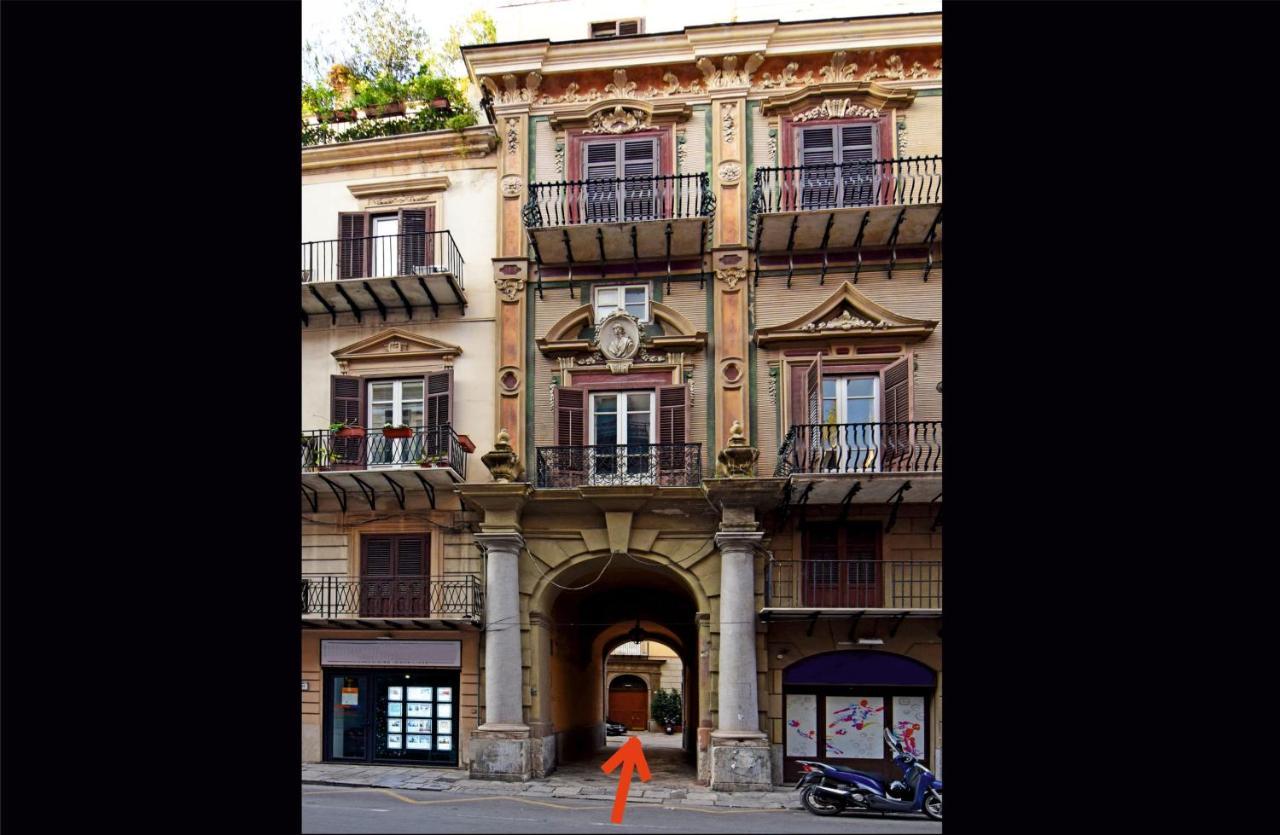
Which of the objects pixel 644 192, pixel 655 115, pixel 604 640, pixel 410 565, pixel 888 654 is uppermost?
pixel 655 115

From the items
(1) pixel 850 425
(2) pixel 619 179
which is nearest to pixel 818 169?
(2) pixel 619 179

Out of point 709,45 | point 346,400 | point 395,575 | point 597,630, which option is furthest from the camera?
point 597,630

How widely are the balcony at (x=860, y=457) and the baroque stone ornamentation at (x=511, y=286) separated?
5.57 m

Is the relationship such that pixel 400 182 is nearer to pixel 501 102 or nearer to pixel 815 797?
pixel 501 102

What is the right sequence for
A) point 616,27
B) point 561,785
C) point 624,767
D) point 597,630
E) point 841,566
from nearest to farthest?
point 624,767, point 561,785, point 841,566, point 616,27, point 597,630

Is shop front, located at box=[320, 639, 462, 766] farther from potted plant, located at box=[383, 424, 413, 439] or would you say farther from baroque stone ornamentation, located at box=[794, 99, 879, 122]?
baroque stone ornamentation, located at box=[794, 99, 879, 122]

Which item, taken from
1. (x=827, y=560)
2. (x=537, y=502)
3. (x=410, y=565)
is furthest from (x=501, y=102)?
(x=827, y=560)

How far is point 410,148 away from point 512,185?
2192 mm

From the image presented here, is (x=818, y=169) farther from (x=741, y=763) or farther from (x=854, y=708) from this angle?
(x=741, y=763)

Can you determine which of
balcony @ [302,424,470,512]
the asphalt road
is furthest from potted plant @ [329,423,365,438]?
the asphalt road

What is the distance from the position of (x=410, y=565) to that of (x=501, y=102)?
28.7 ft

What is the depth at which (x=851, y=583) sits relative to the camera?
639 inches

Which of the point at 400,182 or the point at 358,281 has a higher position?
the point at 400,182

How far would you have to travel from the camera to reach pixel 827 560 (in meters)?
16.2
